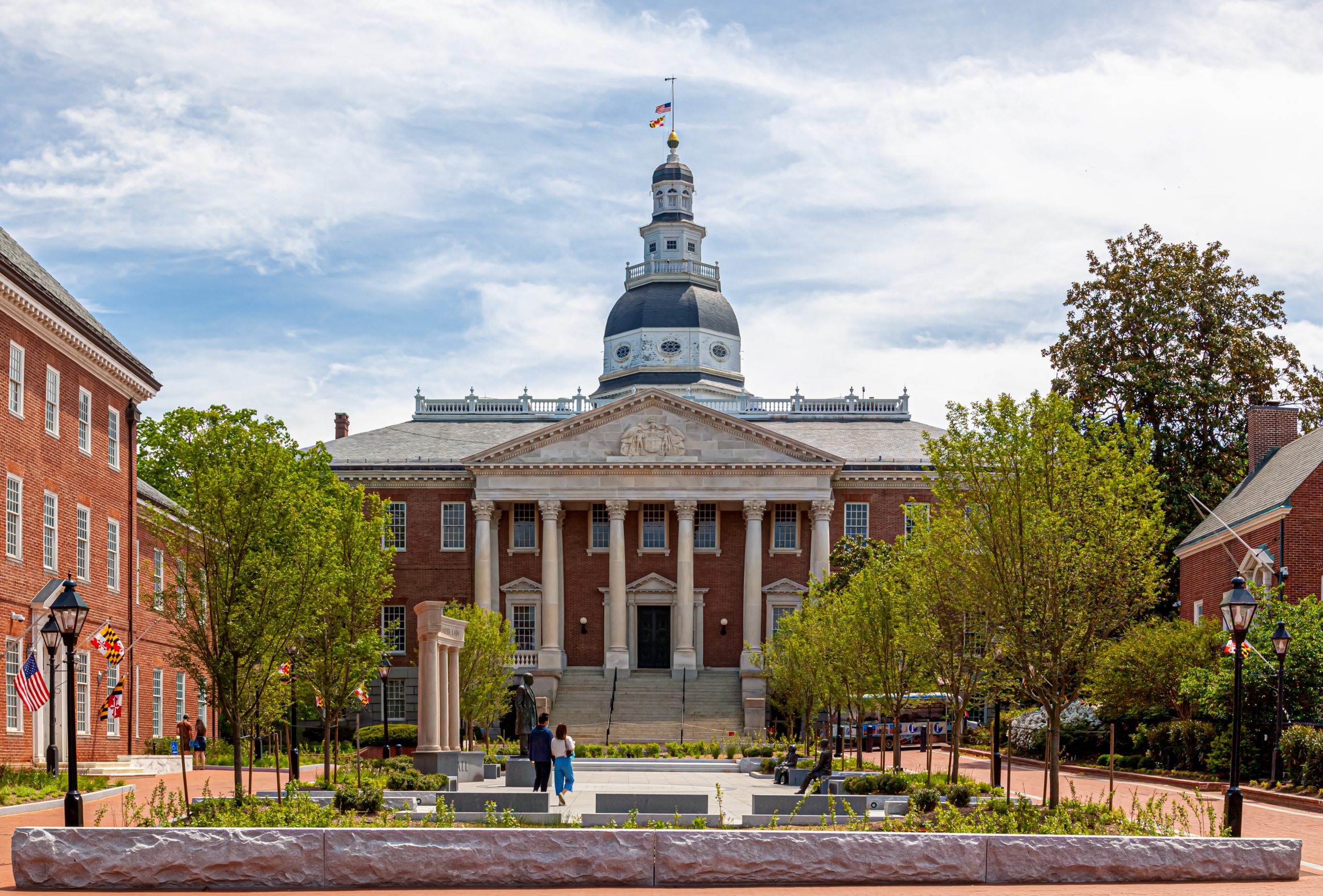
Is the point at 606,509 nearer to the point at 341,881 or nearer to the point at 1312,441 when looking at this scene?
the point at 1312,441

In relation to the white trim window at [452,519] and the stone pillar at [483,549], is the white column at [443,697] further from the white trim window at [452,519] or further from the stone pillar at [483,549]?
the white trim window at [452,519]

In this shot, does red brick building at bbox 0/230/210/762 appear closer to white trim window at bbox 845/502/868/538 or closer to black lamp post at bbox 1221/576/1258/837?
black lamp post at bbox 1221/576/1258/837

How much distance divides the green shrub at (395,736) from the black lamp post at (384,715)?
140mm

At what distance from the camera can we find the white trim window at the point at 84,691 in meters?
37.1

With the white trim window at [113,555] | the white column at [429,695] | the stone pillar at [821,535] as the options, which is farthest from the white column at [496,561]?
the white column at [429,695]

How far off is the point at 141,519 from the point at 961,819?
30467 mm

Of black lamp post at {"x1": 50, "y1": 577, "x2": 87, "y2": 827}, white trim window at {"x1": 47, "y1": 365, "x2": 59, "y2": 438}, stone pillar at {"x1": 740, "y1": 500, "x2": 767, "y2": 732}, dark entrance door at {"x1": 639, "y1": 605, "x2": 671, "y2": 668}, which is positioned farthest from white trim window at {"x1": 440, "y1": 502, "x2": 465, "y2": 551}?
black lamp post at {"x1": 50, "y1": 577, "x2": 87, "y2": 827}

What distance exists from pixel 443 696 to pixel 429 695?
2.44 meters

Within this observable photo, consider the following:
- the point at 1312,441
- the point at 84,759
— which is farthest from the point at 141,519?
the point at 1312,441

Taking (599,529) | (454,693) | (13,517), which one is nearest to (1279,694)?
(454,693)

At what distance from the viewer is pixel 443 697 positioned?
36781 mm

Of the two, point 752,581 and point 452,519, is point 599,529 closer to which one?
point 452,519

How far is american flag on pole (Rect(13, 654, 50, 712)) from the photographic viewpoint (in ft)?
104

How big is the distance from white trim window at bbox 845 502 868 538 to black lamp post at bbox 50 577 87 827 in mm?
52665
